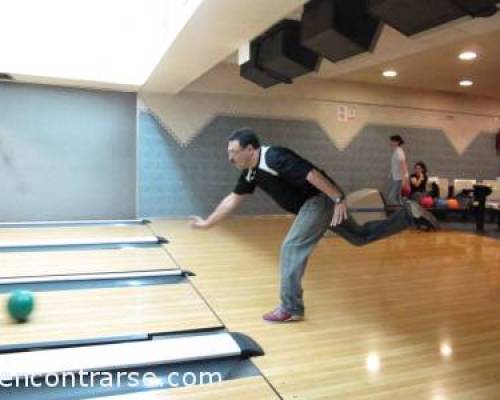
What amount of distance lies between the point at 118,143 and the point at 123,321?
4.64 metres

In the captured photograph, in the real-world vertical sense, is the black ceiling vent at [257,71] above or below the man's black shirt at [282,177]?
above

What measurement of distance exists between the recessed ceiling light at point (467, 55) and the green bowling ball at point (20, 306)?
5490 millimetres

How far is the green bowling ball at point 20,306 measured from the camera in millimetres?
2746

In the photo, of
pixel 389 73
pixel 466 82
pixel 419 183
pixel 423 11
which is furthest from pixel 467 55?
pixel 423 11

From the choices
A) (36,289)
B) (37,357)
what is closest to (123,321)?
(37,357)

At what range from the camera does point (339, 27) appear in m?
3.16

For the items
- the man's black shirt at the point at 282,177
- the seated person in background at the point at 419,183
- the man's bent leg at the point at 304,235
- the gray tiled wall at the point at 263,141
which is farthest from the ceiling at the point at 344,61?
the seated person in background at the point at 419,183

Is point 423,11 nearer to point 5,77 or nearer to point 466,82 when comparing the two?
point 5,77

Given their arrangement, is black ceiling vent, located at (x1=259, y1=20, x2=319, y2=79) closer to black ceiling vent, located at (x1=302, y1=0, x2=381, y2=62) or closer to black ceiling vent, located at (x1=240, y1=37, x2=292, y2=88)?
black ceiling vent, located at (x1=240, y1=37, x2=292, y2=88)

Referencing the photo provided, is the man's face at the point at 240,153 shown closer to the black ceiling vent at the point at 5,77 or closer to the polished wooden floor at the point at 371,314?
the polished wooden floor at the point at 371,314

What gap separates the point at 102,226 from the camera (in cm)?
640

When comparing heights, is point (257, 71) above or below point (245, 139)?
above

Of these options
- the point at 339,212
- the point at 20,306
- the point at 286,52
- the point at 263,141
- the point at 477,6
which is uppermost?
the point at 286,52

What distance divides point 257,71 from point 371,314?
110 inches
